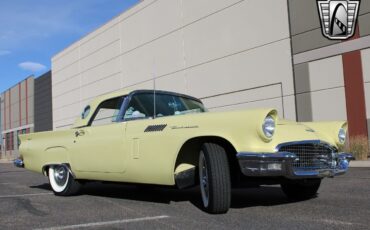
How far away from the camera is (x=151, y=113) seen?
19.8ft

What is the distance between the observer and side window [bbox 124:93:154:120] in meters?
6.00

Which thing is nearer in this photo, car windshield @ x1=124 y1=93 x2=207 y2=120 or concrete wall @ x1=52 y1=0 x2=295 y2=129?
car windshield @ x1=124 y1=93 x2=207 y2=120

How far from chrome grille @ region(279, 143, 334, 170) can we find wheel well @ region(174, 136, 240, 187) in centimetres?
64

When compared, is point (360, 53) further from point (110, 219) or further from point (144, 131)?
point (110, 219)

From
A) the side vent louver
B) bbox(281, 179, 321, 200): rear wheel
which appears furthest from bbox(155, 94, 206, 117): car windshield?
bbox(281, 179, 321, 200): rear wheel

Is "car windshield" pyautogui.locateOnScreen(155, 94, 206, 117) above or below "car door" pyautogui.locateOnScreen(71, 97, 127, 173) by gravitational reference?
above

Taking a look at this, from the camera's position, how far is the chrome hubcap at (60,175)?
705cm

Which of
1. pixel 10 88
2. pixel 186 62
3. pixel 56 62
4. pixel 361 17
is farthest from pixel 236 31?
pixel 10 88

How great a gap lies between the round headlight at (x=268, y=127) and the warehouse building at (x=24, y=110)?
43639 mm

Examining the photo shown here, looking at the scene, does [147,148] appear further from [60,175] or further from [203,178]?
[60,175]

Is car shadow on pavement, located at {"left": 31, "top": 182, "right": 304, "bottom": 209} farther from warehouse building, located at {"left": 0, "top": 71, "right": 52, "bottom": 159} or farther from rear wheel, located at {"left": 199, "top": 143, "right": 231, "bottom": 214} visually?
warehouse building, located at {"left": 0, "top": 71, "right": 52, "bottom": 159}

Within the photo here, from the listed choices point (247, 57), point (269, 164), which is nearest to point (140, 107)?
point (269, 164)

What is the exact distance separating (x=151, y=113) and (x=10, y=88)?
61128 millimetres

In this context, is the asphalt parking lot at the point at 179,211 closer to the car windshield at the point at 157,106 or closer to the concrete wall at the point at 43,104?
the car windshield at the point at 157,106
